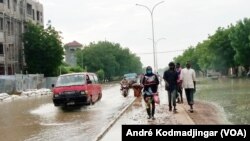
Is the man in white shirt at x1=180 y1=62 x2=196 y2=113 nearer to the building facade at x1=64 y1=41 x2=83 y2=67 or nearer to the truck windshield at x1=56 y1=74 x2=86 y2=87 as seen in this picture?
the truck windshield at x1=56 y1=74 x2=86 y2=87

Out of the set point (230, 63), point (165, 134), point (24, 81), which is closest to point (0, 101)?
point (24, 81)

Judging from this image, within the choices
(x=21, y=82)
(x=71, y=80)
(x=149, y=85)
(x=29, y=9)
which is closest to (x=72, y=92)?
(x=71, y=80)

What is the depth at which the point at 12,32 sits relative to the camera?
66.2m

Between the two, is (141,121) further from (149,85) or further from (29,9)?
(29,9)

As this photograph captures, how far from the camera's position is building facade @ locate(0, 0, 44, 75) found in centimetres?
6194

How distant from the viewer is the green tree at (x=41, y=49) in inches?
2724

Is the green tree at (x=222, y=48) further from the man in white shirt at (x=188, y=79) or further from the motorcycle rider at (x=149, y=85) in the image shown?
the motorcycle rider at (x=149, y=85)

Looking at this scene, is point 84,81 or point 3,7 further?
point 3,7

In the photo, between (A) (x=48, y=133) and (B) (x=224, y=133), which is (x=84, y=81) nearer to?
(A) (x=48, y=133)

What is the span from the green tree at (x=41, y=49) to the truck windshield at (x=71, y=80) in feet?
139

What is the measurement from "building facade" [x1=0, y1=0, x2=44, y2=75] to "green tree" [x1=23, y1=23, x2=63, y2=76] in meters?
0.99

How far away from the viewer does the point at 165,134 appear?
6.87 m

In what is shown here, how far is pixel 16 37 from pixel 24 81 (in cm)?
1038

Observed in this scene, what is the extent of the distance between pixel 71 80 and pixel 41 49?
43108mm
